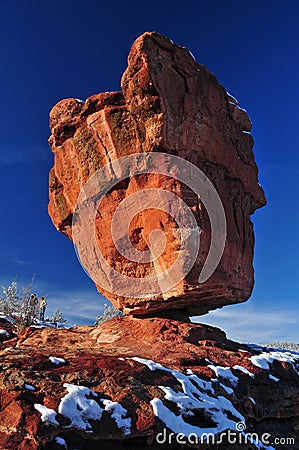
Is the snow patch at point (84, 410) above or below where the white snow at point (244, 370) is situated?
below

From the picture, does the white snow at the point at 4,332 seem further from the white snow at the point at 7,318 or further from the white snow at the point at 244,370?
the white snow at the point at 244,370

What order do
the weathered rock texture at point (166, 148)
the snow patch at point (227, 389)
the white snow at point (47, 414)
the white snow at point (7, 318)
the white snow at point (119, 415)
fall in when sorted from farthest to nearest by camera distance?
the white snow at point (7, 318) < the weathered rock texture at point (166, 148) < the snow patch at point (227, 389) < the white snow at point (119, 415) < the white snow at point (47, 414)

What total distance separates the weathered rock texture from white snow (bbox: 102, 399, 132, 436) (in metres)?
6.32

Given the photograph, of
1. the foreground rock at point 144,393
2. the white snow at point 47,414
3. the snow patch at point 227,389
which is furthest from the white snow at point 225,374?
the white snow at point 47,414

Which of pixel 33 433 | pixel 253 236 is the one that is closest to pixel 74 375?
pixel 33 433

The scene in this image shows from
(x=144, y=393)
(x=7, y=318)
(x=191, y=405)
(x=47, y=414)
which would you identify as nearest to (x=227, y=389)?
(x=191, y=405)

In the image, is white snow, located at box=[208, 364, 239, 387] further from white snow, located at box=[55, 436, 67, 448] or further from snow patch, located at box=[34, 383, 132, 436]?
white snow, located at box=[55, 436, 67, 448]

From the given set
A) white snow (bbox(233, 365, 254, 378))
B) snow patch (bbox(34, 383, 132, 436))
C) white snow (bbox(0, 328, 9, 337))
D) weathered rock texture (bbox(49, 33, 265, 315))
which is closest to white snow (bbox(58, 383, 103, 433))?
snow patch (bbox(34, 383, 132, 436))

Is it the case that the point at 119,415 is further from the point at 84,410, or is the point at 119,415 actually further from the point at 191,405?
the point at 191,405

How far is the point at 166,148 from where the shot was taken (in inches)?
533

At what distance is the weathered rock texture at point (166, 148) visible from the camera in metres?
13.4

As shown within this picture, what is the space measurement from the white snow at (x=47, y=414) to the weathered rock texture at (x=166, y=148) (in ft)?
23.7

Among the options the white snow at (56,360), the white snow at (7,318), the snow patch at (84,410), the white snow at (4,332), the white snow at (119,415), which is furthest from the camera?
the white snow at (7,318)

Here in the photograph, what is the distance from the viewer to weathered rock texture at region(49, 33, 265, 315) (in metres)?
A: 13.4
